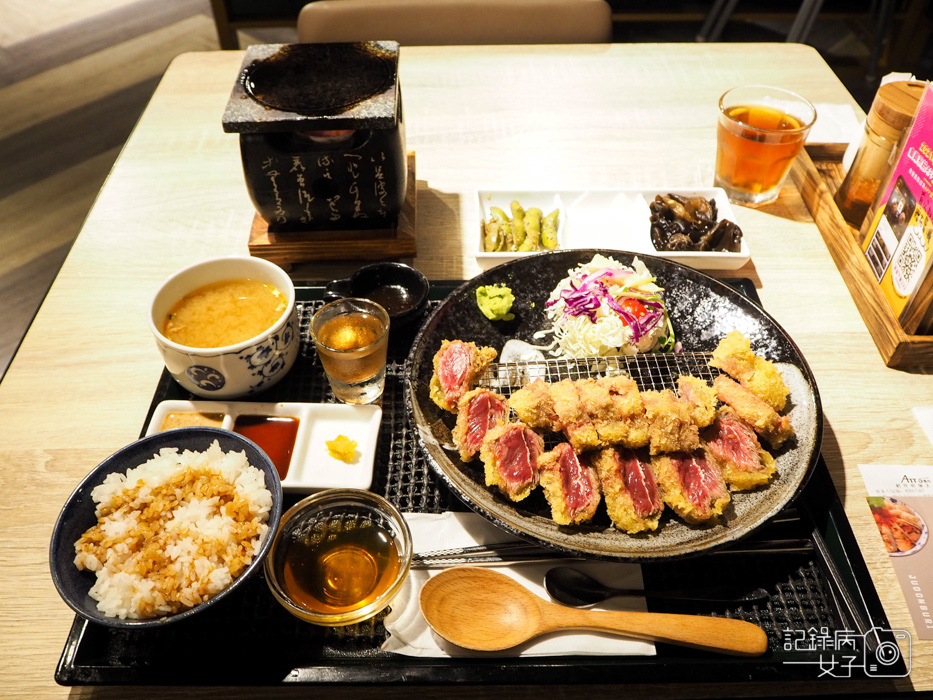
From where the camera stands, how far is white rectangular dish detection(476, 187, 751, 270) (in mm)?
2375

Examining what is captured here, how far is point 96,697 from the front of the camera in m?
1.36

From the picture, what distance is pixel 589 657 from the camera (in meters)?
1.38

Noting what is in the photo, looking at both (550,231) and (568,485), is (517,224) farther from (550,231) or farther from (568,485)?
(568,485)

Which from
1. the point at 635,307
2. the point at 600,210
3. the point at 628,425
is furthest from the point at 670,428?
the point at 600,210

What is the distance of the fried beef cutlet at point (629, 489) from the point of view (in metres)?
1.53

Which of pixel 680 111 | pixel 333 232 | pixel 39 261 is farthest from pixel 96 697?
pixel 39 261

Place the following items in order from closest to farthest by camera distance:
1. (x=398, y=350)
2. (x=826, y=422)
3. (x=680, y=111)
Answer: (x=826, y=422)
(x=398, y=350)
(x=680, y=111)

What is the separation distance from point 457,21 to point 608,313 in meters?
2.29

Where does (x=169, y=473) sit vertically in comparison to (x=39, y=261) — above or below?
above

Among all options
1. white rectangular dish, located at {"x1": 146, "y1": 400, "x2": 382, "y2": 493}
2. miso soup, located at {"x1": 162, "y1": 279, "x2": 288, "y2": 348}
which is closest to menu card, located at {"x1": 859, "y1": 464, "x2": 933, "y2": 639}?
white rectangular dish, located at {"x1": 146, "y1": 400, "x2": 382, "y2": 493}

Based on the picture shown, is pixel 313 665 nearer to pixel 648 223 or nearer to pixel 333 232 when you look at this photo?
pixel 333 232

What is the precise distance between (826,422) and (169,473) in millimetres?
1820

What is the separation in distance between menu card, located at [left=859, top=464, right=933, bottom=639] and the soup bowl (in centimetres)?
168

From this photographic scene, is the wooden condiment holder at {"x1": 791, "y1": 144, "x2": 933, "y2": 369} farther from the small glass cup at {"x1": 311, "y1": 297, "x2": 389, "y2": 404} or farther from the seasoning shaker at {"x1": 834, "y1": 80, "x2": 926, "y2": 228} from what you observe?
the small glass cup at {"x1": 311, "y1": 297, "x2": 389, "y2": 404}
